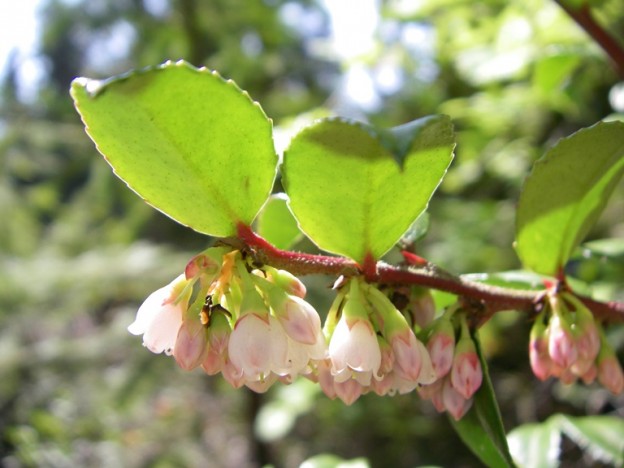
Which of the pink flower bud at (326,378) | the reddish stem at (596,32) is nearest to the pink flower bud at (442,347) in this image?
the pink flower bud at (326,378)

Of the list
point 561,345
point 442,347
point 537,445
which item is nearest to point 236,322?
point 442,347

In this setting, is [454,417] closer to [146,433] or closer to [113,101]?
[113,101]

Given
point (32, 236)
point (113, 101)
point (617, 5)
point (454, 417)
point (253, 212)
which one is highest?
point (113, 101)

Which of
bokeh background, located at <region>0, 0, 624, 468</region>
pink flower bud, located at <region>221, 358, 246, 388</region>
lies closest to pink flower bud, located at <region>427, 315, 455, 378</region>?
pink flower bud, located at <region>221, 358, 246, 388</region>

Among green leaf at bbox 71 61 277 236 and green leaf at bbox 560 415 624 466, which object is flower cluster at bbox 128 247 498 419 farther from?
green leaf at bbox 560 415 624 466

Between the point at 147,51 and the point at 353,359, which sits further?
the point at 147,51

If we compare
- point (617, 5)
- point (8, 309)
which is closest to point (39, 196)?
point (8, 309)

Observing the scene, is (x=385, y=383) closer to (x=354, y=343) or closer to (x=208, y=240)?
(x=354, y=343)
